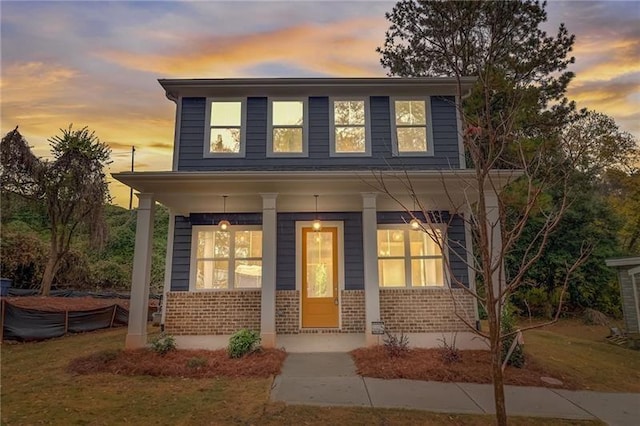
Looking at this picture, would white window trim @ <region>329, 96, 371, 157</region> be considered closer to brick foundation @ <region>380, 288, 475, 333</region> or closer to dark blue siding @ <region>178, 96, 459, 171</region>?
dark blue siding @ <region>178, 96, 459, 171</region>

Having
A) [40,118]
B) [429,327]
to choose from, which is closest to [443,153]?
[429,327]

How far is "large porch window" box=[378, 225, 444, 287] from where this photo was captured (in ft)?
25.8

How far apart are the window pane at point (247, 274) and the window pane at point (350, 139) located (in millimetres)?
3356

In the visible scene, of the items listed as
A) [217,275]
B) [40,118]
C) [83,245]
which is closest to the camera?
[217,275]

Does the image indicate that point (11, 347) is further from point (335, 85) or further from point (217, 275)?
point (335, 85)

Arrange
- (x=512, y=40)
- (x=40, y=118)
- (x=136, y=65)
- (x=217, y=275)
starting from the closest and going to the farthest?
1. (x=217, y=275)
2. (x=136, y=65)
3. (x=40, y=118)
4. (x=512, y=40)

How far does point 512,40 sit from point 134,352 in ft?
53.7

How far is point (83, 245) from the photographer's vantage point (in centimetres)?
1527

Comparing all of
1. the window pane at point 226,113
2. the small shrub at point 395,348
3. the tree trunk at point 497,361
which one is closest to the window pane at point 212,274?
the window pane at point 226,113

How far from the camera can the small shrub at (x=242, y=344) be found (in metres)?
6.05

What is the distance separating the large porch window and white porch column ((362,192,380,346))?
3.87ft

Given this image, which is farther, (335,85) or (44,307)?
(44,307)

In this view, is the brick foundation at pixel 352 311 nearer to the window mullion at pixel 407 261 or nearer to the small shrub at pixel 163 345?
the window mullion at pixel 407 261

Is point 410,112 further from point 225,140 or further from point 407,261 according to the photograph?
point 225,140
